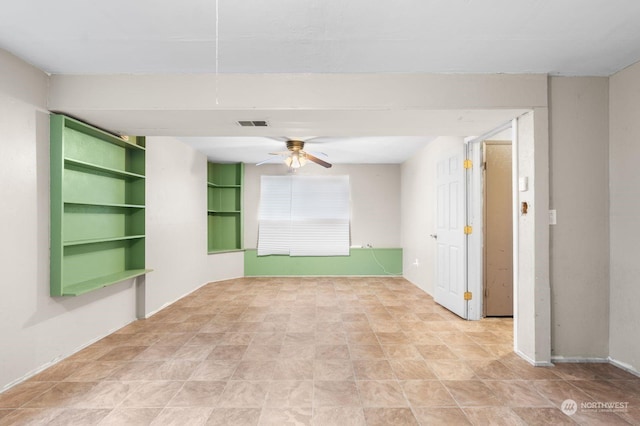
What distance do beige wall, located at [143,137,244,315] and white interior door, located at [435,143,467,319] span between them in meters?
3.96

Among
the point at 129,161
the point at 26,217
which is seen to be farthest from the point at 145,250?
the point at 26,217

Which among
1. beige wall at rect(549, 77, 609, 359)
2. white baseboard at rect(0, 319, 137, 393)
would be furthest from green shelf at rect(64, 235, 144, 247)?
beige wall at rect(549, 77, 609, 359)

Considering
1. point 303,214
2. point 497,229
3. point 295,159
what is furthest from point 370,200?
point 497,229

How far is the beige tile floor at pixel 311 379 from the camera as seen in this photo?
74.0 inches

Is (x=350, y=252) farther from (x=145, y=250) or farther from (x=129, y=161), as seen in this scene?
(x=129, y=161)

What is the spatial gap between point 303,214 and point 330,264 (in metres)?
1.23

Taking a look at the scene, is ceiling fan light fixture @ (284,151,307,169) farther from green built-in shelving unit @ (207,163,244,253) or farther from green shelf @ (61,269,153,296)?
green shelf @ (61,269,153,296)

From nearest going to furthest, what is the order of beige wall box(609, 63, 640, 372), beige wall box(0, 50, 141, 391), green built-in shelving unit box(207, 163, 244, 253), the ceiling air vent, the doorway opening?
1. beige wall box(0, 50, 141, 391)
2. beige wall box(609, 63, 640, 372)
3. the ceiling air vent
4. the doorway opening
5. green built-in shelving unit box(207, 163, 244, 253)

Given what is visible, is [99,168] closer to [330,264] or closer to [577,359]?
[330,264]

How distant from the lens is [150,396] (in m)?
2.08

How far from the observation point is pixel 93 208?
311cm

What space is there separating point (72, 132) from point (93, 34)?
47.9 inches

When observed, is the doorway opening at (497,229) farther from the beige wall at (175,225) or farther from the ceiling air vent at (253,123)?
the beige wall at (175,225)
